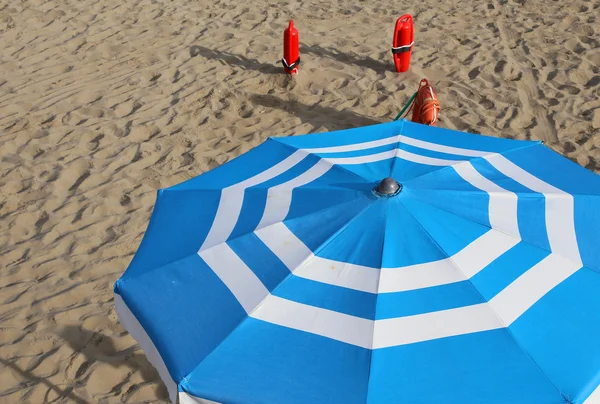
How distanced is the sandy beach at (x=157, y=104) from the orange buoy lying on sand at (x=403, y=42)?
0.43 feet

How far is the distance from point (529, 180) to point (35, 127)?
488cm

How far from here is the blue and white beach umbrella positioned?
2.11m

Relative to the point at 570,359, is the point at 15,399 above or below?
below

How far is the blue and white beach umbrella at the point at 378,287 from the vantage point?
6.91ft

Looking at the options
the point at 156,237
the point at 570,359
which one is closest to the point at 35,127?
the point at 156,237

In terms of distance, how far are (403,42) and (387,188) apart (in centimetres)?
441

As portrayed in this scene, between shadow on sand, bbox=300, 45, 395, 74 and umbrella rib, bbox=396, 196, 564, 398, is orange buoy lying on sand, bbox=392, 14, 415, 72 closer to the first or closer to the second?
shadow on sand, bbox=300, 45, 395, 74

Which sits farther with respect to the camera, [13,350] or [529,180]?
[13,350]

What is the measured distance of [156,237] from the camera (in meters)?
2.84

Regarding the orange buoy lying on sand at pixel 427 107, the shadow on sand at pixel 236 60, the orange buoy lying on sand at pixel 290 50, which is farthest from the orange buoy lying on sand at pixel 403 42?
the orange buoy lying on sand at pixel 427 107

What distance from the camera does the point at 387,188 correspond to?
8.33 feet

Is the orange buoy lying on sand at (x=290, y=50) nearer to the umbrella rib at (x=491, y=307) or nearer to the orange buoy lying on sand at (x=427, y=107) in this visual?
the orange buoy lying on sand at (x=427, y=107)

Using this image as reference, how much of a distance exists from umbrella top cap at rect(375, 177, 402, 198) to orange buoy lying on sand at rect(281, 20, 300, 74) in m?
4.19

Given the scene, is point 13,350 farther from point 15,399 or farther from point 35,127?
point 35,127
